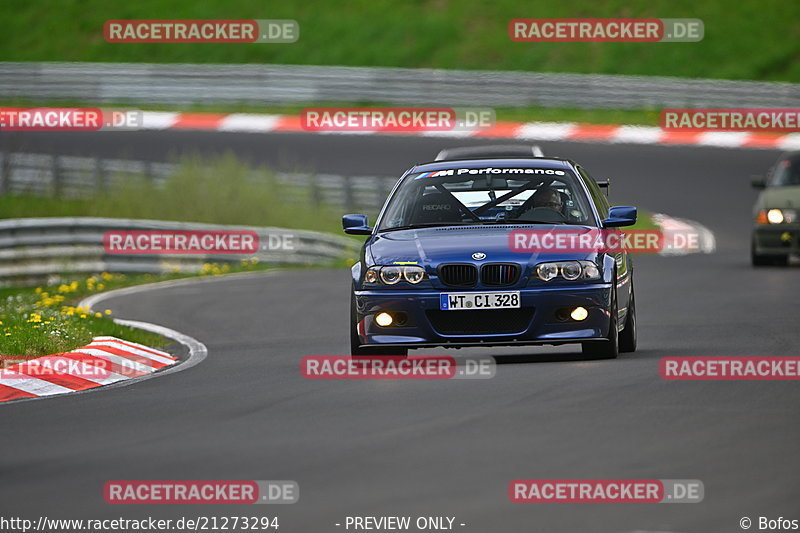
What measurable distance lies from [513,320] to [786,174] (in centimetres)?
1138

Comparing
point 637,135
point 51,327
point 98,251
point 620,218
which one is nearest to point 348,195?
point 637,135

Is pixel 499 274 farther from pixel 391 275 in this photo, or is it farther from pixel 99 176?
pixel 99 176

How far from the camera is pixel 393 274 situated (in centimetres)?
1155

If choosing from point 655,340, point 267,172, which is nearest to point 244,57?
point 267,172

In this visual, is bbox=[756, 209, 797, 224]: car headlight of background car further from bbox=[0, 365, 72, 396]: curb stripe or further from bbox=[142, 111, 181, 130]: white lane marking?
bbox=[142, 111, 181, 130]: white lane marking

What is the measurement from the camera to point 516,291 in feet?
37.2

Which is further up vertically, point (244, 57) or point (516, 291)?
point (244, 57)

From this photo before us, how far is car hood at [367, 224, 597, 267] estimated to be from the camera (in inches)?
449

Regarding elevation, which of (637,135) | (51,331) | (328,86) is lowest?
(51,331)

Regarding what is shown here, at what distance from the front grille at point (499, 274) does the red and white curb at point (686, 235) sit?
15364 millimetres

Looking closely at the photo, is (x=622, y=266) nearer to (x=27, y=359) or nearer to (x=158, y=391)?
(x=158, y=391)

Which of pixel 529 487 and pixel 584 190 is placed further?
pixel 584 190

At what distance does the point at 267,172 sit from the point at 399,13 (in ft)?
60.9

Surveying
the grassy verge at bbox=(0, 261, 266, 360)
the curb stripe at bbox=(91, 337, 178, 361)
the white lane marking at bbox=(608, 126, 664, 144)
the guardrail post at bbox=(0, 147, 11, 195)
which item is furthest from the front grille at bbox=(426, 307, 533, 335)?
the white lane marking at bbox=(608, 126, 664, 144)
